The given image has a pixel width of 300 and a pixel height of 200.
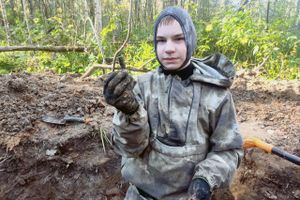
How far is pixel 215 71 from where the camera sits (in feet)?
5.11

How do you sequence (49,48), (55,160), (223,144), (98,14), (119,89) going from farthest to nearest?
(98,14) < (49,48) < (55,160) < (223,144) < (119,89)

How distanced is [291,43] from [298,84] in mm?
2561

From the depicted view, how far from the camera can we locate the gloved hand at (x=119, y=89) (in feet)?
3.79

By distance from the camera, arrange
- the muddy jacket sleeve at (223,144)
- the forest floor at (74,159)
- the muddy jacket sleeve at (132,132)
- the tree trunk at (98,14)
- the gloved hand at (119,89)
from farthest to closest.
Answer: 1. the tree trunk at (98,14)
2. the forest floor at (74,159)
3. the muddy jacket sleeve at (223,144)
4. the muddy jacket sleeve at (132,132)
5. the gloved hand at (119,89)

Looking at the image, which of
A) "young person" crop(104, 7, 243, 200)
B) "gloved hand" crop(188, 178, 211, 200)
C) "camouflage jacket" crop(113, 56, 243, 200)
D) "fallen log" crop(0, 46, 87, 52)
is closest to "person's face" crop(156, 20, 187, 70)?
"young person" crop(104, 7, 243, 200)

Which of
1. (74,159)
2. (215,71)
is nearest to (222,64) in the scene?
(215,71)

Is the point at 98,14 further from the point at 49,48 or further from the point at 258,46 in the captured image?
the point at 258,46

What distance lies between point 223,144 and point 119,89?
2.20 feet

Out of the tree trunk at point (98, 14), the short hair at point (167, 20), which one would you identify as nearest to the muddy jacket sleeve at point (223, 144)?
the short hair at point (167, 20)

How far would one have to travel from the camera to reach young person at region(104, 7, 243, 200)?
1433 millimetres

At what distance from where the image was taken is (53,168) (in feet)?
8.51

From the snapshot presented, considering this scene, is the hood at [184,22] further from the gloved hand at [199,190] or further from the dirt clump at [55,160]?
the dirt clump at [55,160]

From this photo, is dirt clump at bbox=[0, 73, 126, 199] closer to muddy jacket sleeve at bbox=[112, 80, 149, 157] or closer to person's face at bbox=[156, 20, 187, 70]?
muddy jacket sleeve at bbox=[112, 80, 149, 157]

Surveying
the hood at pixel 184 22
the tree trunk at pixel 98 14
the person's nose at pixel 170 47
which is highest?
the tree trunk at pixel 98 14
